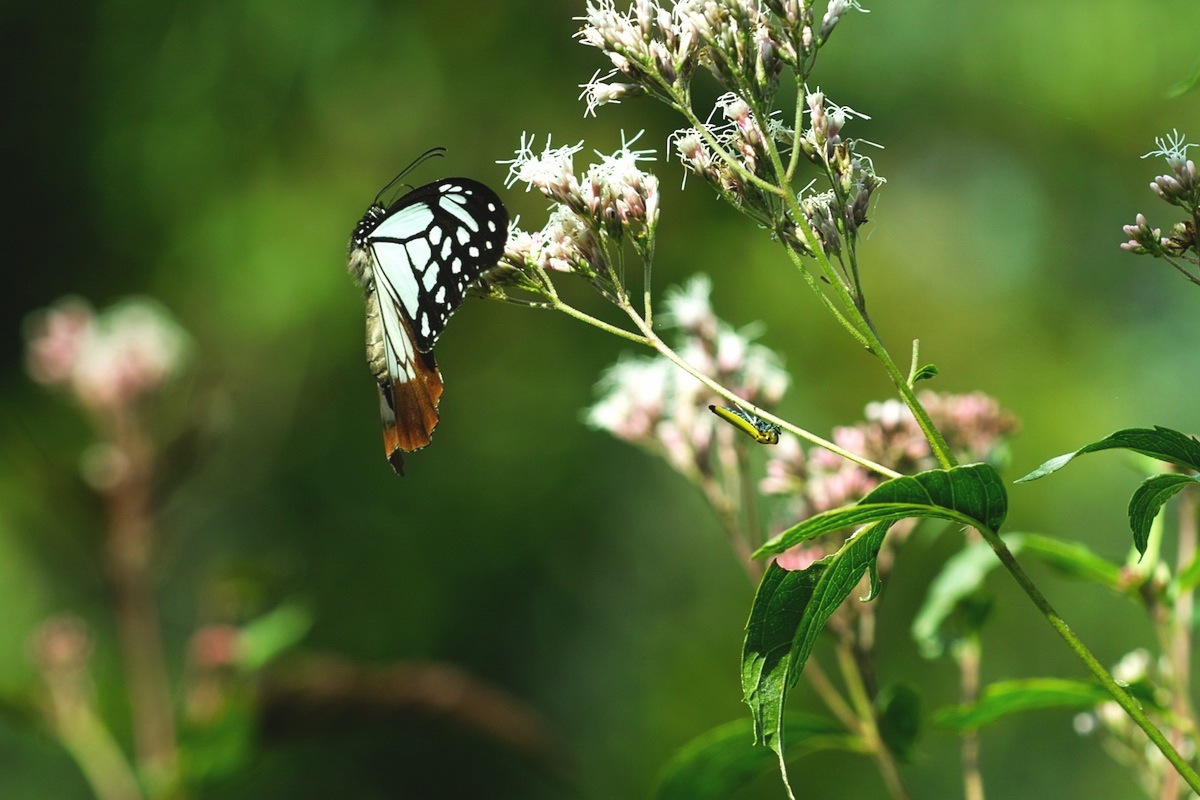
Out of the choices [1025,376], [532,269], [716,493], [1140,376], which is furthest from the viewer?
[1025,376]

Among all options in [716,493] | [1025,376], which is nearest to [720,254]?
[1025,376]

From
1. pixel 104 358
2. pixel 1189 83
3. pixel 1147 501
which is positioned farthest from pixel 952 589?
pixel 104 358

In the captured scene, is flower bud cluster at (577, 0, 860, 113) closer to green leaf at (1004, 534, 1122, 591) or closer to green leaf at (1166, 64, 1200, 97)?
green leaf at (1166, 64, 1200, 97)

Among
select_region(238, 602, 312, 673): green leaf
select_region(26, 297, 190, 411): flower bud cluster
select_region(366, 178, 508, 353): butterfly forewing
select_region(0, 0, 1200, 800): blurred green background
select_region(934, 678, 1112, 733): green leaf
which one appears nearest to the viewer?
select_region(934, 678, 1112, 733): green leaf

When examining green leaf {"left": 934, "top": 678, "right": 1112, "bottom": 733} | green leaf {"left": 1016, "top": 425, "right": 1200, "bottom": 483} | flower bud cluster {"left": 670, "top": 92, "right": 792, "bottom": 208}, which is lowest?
green leaf {"left": 934, "top": 678, "right": 1112, "bottom": 733}

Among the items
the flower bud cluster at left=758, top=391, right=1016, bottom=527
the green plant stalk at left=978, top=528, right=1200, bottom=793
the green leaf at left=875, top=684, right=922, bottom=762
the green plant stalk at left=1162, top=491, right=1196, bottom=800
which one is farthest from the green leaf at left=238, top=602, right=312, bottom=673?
the green plant stalk at left=978, top=528, right=1200, bottom=793

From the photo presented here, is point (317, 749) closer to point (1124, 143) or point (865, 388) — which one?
point (865, 388)
